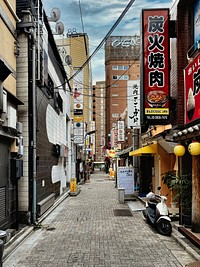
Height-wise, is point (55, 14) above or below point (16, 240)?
above

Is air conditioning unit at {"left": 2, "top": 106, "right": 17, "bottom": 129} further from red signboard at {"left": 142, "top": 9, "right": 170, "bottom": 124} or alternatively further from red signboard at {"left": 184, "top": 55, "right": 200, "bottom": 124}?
red signboard at {"left": 184, "top": 55, "right": 200, "bottom": 124}

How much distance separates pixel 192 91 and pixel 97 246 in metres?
5.02

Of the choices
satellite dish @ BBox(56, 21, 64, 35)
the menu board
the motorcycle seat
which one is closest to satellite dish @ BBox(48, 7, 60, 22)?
satellite dish @ BBox(56, 21, 64, 35)

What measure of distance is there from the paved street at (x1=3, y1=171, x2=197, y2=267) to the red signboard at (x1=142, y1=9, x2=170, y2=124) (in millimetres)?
4006

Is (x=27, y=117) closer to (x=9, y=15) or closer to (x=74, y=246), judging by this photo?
(x=9, y=15)

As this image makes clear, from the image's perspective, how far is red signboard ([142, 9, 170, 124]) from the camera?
11758mm

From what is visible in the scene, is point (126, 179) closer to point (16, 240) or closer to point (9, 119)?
point (16, 240)

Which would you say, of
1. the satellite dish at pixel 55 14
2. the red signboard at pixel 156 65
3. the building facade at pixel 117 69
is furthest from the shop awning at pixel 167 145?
the building facade at pixel 117 69

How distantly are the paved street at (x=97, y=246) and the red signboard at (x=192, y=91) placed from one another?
11.8ft

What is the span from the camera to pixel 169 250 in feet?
27.6

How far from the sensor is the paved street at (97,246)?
7445 mm

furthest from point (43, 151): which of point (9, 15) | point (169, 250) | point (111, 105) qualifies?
point (111, 105)

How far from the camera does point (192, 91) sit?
9.72 metres

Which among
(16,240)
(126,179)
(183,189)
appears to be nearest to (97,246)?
(16,240)
